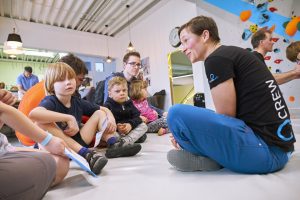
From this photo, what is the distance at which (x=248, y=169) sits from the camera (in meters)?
0.98

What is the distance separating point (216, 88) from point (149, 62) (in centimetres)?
568

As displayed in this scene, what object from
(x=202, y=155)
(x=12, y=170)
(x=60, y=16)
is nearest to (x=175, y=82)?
(x=60, y=16)

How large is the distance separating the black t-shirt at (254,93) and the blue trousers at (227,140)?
0.15ft

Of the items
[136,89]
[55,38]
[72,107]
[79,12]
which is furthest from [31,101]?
[55,38]

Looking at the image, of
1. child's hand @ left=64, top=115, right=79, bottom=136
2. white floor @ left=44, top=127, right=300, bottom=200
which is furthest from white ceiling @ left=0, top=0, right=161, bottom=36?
white floor @ left=44, top=127, right=300, bottom=200

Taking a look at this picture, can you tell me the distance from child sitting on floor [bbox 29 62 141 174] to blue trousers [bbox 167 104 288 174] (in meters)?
0.54

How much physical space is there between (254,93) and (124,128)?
1.24m

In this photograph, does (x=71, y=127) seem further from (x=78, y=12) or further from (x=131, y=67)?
(x=78, y=12)

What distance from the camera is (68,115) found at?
1.37 meters

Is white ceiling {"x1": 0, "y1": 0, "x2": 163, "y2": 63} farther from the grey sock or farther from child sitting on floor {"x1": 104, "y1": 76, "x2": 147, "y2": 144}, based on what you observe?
the grey sock

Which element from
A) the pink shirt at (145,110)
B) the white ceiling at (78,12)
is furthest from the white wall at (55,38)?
the pink shirt at (145,110)

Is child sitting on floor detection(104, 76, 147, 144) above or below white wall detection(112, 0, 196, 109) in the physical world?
below

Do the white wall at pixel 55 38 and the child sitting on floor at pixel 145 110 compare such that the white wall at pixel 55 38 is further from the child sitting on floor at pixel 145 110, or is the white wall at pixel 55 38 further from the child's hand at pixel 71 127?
the child's hand at pixel 71 127

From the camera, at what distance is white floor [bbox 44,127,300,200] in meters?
0.80
